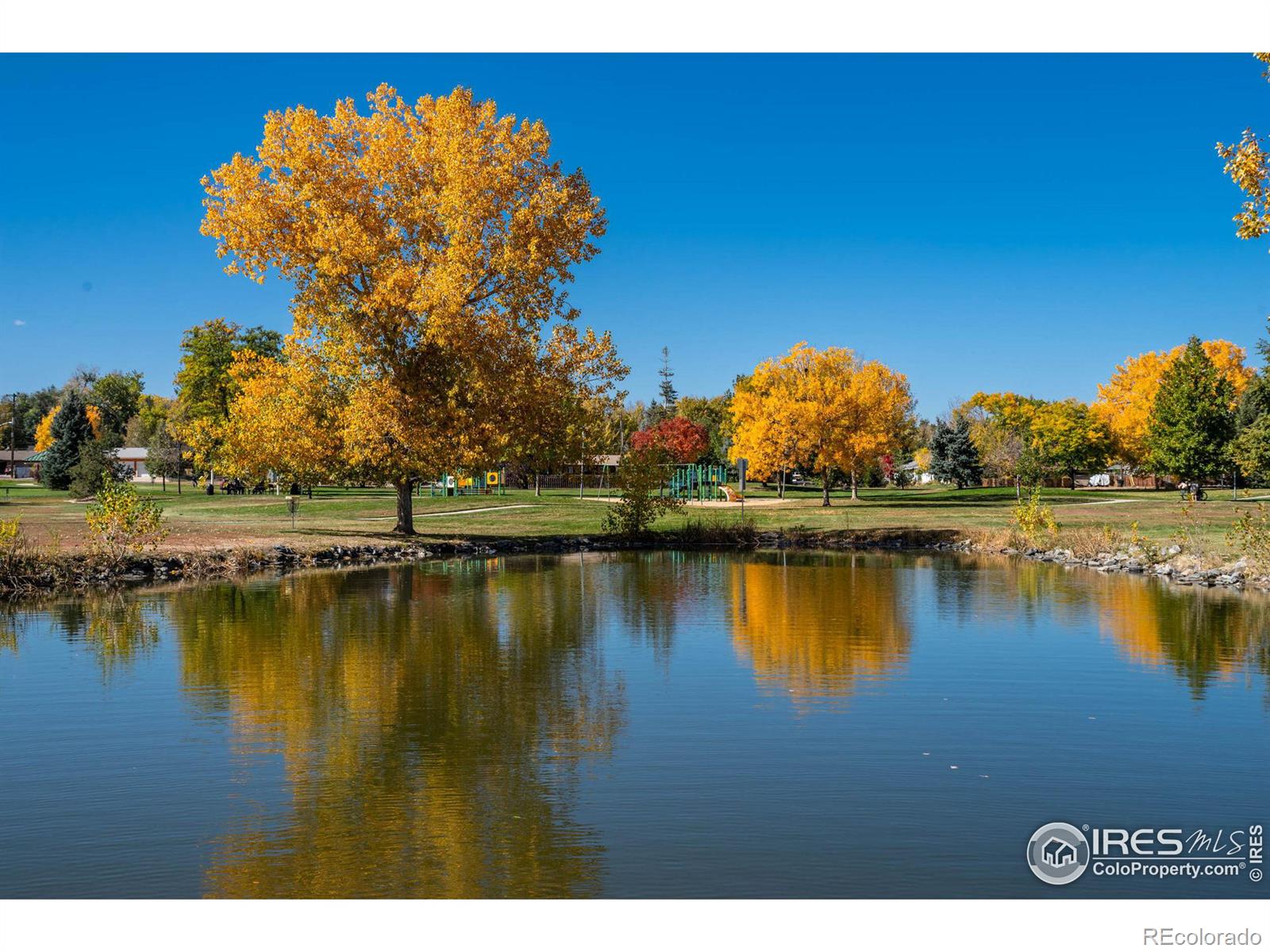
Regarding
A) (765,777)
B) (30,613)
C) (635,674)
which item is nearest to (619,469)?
(30,613)

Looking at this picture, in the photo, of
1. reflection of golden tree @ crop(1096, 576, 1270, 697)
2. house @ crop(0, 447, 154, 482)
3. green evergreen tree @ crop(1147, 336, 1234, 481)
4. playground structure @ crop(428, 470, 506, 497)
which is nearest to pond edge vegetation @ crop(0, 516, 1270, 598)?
reflection of golden tree @ crop(1096, 576, 1270, 697)

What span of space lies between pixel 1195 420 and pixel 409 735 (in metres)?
65.1

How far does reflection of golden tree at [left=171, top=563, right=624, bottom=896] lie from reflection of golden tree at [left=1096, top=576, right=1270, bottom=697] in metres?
7.82

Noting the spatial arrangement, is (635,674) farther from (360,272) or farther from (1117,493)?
(1117,493)

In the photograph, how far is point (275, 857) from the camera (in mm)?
7266

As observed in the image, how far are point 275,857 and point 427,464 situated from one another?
2570 cm

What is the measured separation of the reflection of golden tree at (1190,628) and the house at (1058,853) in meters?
6.19

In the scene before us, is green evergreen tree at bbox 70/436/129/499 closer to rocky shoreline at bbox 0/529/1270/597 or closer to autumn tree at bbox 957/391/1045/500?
rocky shoreline at bbox 0/529/1270/597

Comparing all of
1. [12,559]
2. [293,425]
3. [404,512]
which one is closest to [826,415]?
[404,512]

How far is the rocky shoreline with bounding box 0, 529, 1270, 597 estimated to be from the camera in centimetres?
2375

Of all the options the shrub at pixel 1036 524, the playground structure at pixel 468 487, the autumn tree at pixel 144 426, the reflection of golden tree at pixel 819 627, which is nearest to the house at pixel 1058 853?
the reflection of golden tree at pixel 819 627

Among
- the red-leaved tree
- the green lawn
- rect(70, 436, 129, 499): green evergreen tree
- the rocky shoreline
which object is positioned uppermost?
the red-leaved tree

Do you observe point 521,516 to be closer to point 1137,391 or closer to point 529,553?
point 529,553

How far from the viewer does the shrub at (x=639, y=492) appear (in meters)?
37.5
